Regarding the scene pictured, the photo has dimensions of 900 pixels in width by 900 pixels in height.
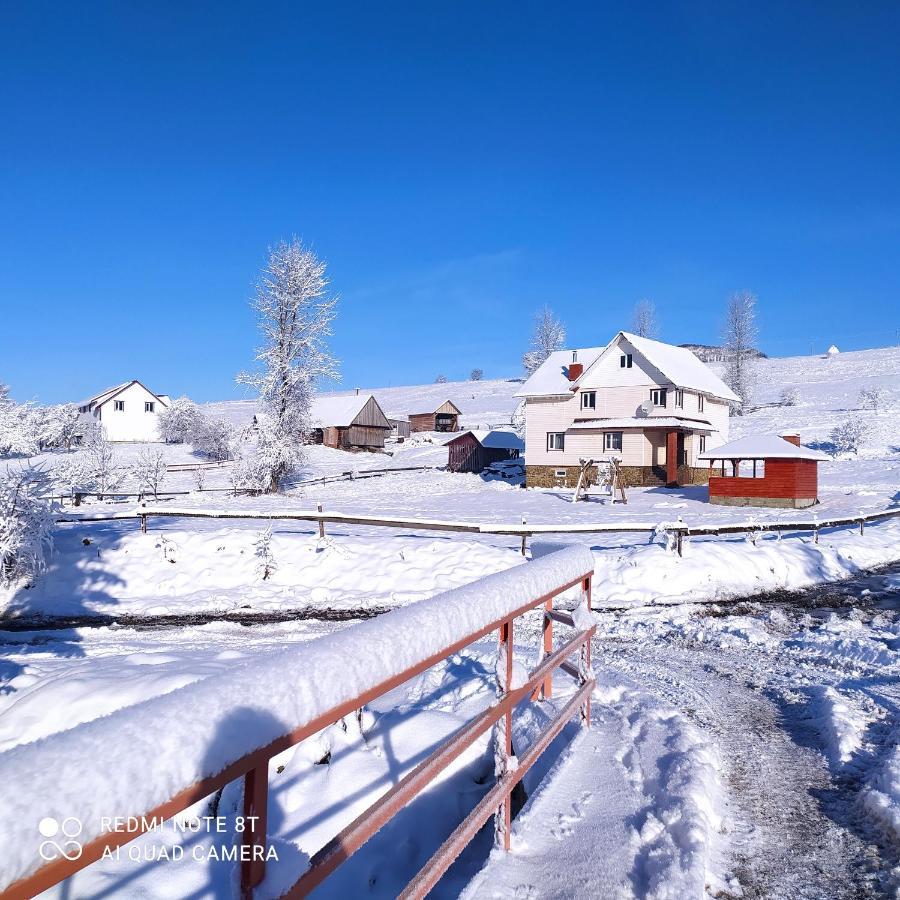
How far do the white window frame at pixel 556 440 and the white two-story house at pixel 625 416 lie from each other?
0.06 m

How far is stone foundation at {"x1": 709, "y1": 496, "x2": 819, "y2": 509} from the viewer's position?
1146 inches

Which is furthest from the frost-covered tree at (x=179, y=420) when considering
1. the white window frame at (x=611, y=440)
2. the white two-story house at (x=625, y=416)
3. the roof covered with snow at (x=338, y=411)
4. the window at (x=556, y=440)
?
the white window frame at (x=611, y=440)

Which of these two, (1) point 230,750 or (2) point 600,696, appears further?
(2) point 600,696

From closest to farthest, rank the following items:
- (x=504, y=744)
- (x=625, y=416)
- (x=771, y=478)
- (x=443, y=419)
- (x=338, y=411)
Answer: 1. (x=504, y=744)
2. (x=771, y=478)
3. (x=625, y=416)
4. (x=338, y=411)
5. (x=443, y=419)

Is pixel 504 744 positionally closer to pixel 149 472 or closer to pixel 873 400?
pixel 149 472

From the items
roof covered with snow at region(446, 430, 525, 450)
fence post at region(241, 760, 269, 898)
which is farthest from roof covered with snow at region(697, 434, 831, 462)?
fence post at region(241, 760, 269, 898)

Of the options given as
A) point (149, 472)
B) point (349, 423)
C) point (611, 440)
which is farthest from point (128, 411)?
point (611, 440)

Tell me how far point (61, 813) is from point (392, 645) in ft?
3.72

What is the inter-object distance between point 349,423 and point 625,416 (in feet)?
102

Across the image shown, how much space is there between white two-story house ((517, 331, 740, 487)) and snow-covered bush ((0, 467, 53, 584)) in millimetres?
28551

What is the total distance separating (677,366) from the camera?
4244cm

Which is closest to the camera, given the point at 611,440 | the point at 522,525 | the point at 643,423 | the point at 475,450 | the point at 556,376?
the point at 522,525

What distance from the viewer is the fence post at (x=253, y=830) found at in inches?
64.2

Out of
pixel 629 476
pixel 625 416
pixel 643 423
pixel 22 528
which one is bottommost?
pixel 22 528
